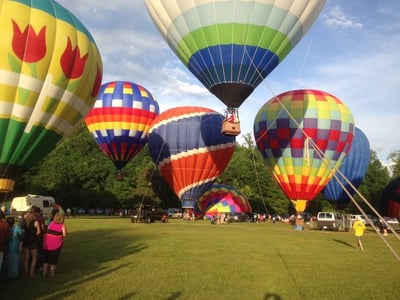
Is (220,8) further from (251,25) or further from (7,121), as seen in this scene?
(7,121)

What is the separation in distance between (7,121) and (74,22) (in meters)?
3.78

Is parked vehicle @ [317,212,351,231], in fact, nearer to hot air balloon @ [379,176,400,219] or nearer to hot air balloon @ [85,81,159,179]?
hot air balloon @ [379,176,400,219]

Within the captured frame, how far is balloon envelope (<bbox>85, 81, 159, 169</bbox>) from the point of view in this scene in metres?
32.0

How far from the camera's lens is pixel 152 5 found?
18609 mm

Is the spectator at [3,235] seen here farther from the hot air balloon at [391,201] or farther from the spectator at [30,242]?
the hot air balloon at [391,201]

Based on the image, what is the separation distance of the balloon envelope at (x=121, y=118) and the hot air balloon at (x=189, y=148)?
275 cm

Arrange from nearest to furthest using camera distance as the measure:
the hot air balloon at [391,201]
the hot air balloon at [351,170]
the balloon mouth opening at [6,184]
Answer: the balloon mouth opening at [6,184], the hot air balloon at [391,201], the hot air balloon at [351,170]

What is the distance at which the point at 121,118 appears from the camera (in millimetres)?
32031

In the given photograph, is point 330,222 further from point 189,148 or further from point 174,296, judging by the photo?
point 174,296

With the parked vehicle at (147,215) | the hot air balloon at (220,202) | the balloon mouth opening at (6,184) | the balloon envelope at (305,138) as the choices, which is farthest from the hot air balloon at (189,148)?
the balloon mouth opening at (6,184)

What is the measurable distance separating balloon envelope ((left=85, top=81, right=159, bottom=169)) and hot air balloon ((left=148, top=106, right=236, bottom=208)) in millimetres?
2751

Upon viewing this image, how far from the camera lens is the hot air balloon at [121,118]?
105 ft

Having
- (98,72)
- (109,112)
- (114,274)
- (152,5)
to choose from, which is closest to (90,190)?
(109,112)

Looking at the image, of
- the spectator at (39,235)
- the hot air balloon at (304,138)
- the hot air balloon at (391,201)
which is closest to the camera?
the spectator at (39,235)
